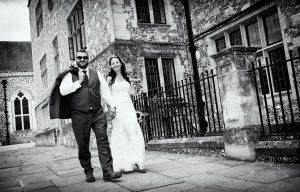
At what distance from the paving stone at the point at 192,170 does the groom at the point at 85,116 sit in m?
0.80

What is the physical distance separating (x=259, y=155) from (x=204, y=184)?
170 cm

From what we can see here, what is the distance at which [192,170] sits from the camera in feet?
13.9

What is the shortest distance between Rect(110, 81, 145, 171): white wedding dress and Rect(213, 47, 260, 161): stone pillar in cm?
164

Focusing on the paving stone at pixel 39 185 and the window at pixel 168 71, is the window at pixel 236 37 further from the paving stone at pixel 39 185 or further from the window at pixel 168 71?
the paving stone at pixel 39 185

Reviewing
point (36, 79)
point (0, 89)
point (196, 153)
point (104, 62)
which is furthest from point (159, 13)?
point (0, 89)

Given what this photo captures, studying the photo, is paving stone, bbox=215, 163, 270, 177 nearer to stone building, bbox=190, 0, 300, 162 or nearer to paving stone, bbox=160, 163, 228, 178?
paving stone, bbox=160, 163, 228, 178

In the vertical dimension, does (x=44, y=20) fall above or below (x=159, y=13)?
above

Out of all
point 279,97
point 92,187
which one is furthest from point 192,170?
point 279,97

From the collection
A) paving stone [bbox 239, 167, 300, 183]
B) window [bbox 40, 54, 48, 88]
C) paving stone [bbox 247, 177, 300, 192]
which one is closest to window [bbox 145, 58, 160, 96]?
paving stone [bbox 239, 167, 300, 183]

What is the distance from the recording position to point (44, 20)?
1855 cm

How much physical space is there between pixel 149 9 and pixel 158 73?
2602mm

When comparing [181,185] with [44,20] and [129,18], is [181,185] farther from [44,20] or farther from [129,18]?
[44,20]

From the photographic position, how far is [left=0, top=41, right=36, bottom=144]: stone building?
99.6 feet

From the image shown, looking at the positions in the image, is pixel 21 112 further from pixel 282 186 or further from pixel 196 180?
pixel 282 186
